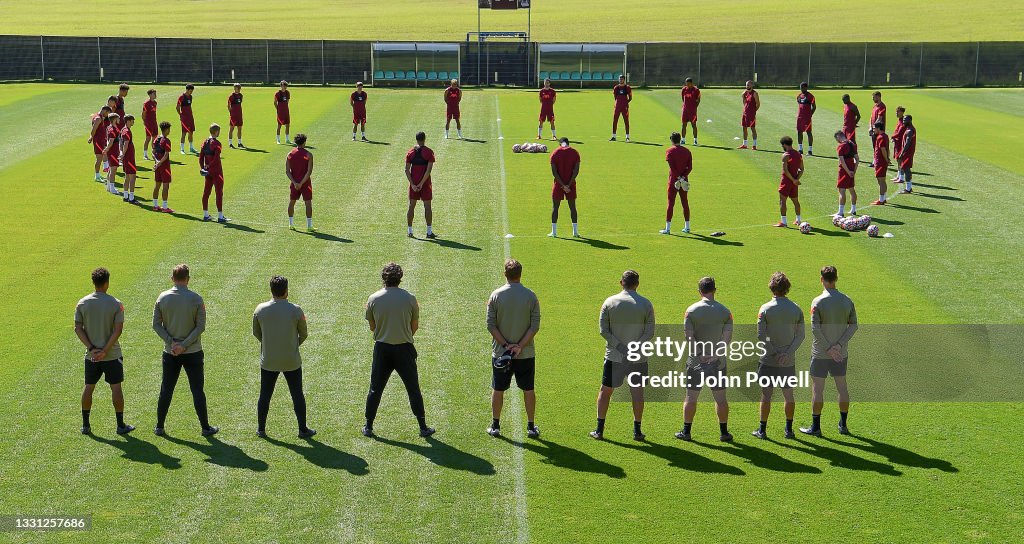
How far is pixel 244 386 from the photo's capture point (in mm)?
13914

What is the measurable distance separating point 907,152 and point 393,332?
18675mm

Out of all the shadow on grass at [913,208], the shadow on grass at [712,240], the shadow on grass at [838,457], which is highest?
the shadow on grass at [913,208]

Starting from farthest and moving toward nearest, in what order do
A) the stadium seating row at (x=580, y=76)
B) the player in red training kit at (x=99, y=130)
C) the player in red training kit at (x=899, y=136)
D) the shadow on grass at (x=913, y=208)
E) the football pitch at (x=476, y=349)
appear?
the stadium seating row at (x=580, y=76) < the player in red training kit at (x=899, y=136) < the player in red training kit at (x=99, y=130) < the shadow on grass at (x=913, y=208) < the football pitch at (x=476, y=349)

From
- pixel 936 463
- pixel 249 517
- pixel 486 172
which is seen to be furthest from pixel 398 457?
pixel 486 172

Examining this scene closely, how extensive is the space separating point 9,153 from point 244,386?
72.6 ft

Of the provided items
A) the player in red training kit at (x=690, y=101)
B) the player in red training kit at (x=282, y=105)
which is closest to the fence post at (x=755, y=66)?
the player in red training kit at (x=690, y=101)

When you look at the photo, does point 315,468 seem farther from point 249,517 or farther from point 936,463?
point 936,463

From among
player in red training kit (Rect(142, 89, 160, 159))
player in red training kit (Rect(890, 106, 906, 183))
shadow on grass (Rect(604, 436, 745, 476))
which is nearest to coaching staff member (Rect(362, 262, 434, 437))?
shadow on grass (Rect(604, 436, 745, 476))

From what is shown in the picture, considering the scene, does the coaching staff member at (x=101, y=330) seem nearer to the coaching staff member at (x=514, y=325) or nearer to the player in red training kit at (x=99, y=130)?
the coaching staff member at (x=514, y=325)

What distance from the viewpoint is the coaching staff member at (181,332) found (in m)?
11.9

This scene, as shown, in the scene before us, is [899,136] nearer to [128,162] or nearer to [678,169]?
[678,169]

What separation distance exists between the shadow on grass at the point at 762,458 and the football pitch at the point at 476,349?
4 cm

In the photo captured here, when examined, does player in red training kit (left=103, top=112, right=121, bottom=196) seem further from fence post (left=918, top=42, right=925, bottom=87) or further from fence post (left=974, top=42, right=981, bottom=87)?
fence post (left=974, top=42, right=981, bottom=87)

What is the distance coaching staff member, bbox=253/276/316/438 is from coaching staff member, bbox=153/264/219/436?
68 cm
